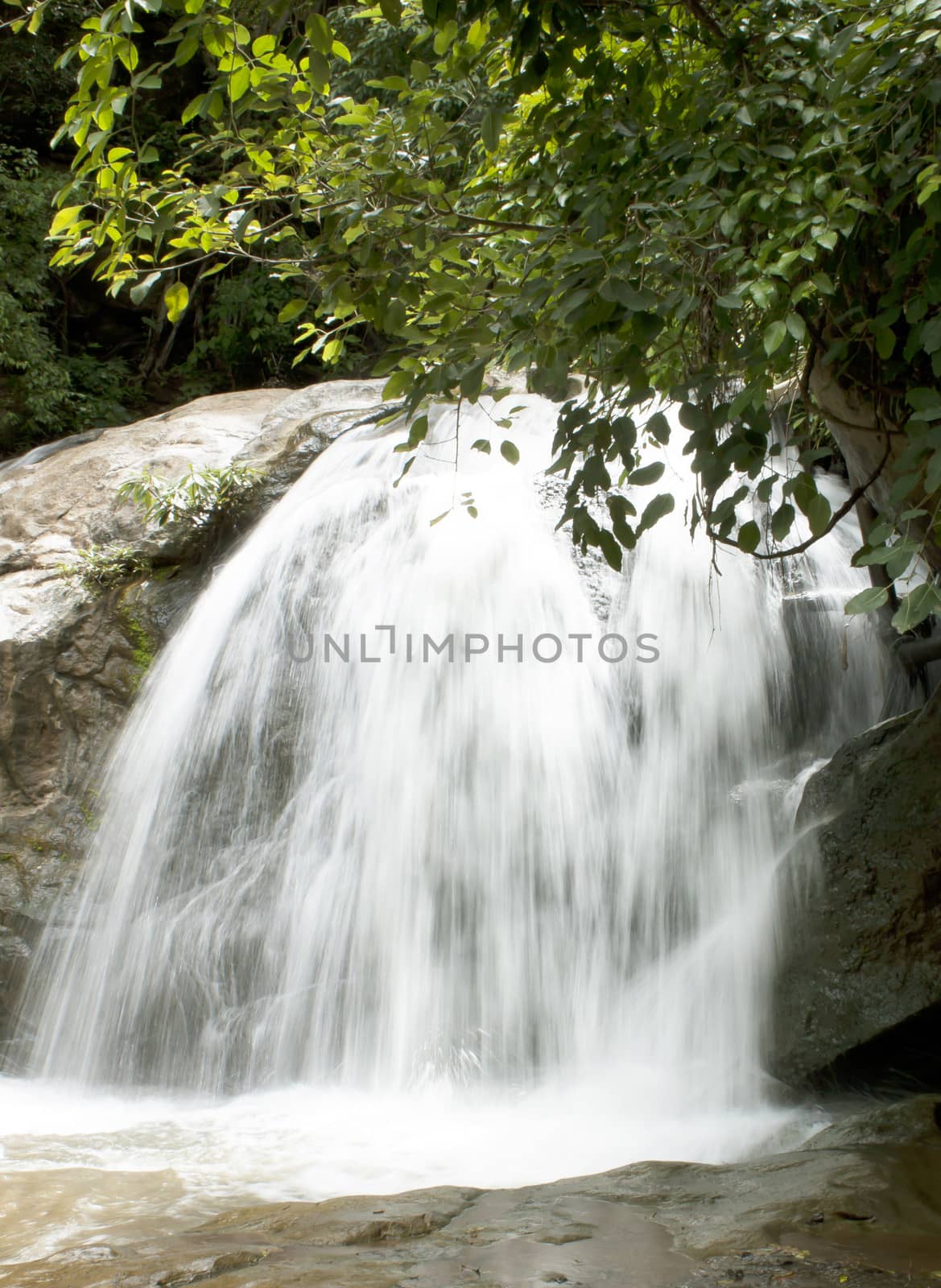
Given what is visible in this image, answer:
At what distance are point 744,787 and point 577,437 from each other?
2.52 metres

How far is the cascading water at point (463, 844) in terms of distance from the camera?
4012mm

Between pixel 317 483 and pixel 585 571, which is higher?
pixel 317 483

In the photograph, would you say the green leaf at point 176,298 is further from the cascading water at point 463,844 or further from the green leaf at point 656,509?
the cascading water at point 463,844

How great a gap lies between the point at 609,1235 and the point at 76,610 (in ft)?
16.5

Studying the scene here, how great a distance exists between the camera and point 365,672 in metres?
5.42

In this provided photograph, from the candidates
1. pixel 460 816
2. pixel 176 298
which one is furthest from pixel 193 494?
pixel 176 298

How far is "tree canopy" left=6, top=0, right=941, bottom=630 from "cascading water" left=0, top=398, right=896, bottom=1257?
50.0 inches

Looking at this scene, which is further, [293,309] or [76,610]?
[76,610]

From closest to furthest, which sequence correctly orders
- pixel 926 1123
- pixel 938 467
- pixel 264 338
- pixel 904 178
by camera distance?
pixel 938 467
pixel 904 178
pixel 926 1123
pixel 264 338

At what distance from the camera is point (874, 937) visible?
3434 millimetres

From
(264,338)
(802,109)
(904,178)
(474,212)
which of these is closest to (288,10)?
(474,212)

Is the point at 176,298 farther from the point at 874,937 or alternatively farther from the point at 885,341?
the point at 874,937

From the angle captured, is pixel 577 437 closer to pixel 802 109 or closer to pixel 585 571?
pixel 802 109

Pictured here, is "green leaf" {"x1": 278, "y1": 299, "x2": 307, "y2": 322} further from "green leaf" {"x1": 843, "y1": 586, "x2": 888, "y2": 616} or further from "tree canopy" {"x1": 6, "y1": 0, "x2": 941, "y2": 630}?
"green leaf" {"x1": 843, "y1": 586, "x2": 888, "y2": 616}
